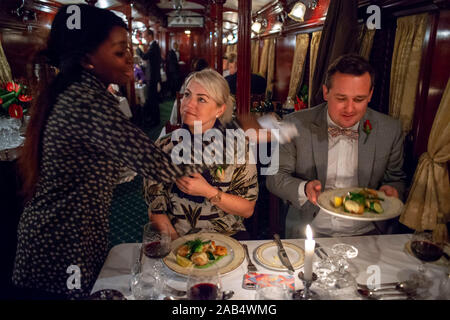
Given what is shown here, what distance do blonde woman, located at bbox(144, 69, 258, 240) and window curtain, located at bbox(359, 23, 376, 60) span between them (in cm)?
223

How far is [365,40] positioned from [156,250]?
3.30 meters

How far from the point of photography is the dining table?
4.30ft

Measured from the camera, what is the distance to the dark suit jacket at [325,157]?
83.4 inches

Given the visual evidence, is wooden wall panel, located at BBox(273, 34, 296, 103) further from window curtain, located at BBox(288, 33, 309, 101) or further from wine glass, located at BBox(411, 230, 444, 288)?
wine glass, located at BBox(411, 230, 444, 288)

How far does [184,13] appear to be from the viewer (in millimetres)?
15641

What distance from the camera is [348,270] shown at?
1451 millimetres

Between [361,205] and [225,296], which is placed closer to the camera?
[225,296]

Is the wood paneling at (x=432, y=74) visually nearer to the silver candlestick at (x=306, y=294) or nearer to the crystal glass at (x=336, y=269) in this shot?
the crystal glass at (x=336, y=269)

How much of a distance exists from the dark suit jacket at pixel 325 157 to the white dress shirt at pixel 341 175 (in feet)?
0.15

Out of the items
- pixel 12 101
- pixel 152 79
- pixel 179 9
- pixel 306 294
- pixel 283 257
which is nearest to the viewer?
pixel 306 294

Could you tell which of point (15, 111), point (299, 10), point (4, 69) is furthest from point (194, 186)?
point (4, 69)

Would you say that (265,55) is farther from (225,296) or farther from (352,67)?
(225,296)

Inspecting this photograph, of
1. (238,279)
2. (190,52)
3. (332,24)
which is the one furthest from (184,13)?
(238,279)

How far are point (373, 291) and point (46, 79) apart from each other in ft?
5.15
